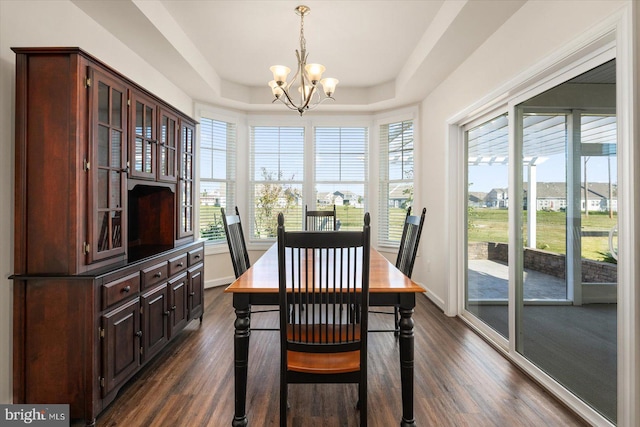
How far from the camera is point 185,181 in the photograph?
331cm

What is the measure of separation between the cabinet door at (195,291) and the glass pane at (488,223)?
283cm

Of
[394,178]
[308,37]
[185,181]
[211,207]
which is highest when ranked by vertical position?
[308,37]

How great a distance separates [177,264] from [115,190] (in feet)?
3.00

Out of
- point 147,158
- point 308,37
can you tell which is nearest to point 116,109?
point 147,158

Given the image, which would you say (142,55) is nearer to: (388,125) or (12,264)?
(12,264)

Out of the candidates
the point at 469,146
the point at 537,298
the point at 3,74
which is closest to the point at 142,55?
the point at 3,74

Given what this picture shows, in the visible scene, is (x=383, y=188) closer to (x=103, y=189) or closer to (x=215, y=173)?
(x=215, y=173)

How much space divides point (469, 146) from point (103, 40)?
358 cm

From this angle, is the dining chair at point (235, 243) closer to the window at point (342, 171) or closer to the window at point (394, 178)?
the window at point (342, 171)

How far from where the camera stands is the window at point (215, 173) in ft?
15.6

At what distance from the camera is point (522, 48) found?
2367mm

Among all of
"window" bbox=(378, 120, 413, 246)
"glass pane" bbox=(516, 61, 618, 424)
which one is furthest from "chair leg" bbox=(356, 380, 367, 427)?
"window" bbox=(378, 120, 413, 246)

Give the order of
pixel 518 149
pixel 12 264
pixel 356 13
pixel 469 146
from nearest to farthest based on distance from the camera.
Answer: pixel 12 264, pixel 518 149, pixel 356 13, pixel 469 146

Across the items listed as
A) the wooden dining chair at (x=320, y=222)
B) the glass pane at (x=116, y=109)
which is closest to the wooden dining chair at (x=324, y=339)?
the glass pane at (x=116, y=109)
